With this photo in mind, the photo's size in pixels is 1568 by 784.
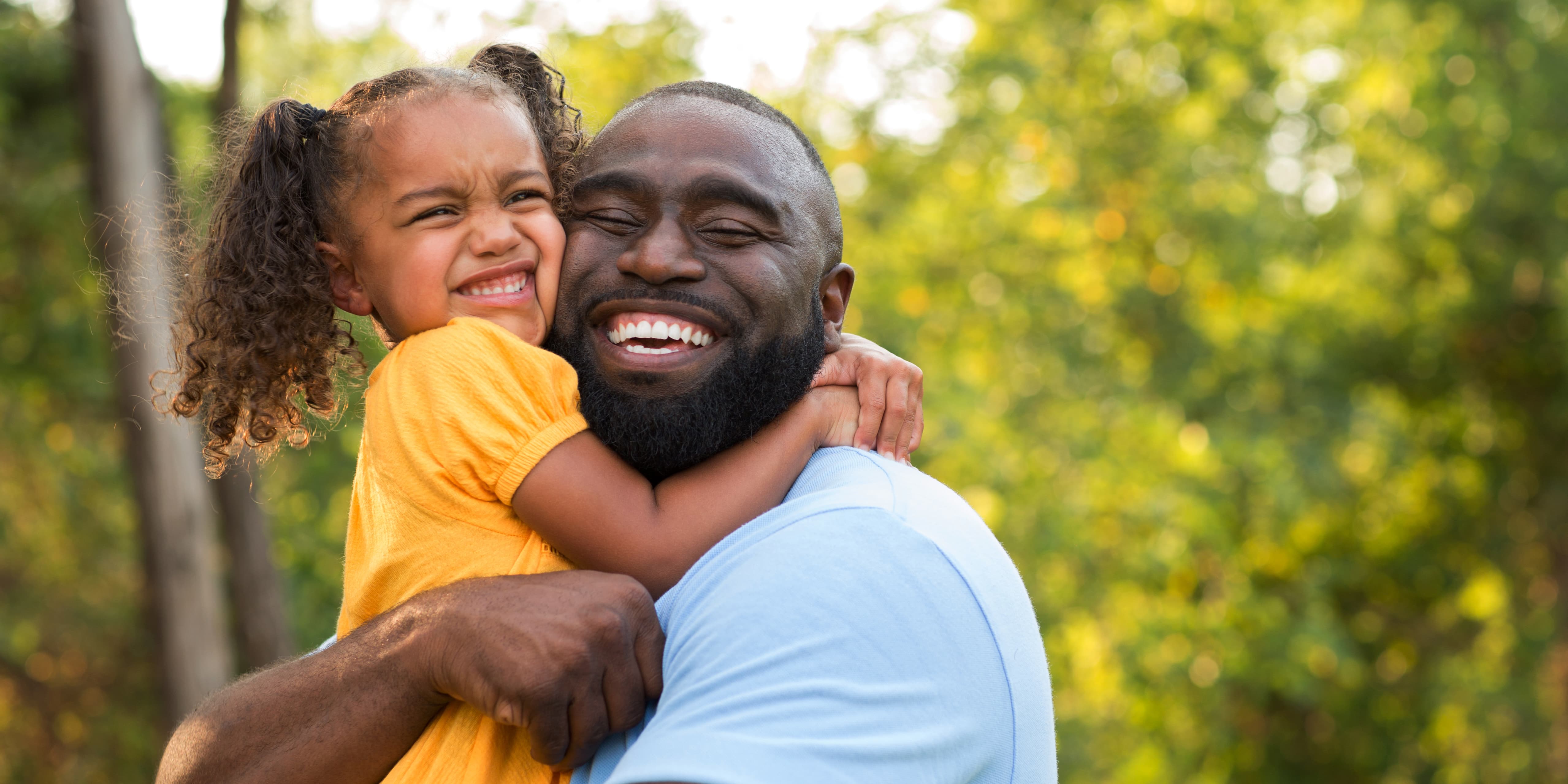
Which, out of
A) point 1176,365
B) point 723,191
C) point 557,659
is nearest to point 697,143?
point 723,191

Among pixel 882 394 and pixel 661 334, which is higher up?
pixel 661 334

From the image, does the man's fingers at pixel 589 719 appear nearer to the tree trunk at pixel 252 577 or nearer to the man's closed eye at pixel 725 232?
the man's closed eye at pixel 725 232

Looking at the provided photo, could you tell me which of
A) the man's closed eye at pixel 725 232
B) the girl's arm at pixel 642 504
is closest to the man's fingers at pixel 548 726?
the girl's arm at pixel 642 504

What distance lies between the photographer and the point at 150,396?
334 inches

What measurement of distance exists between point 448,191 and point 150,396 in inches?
267

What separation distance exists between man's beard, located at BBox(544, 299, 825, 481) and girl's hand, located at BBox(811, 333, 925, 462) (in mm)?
153

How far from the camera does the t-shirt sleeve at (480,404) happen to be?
221cm

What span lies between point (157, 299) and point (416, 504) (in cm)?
621

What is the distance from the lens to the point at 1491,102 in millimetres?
14391

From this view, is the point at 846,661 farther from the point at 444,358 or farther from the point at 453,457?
the point at 444,358

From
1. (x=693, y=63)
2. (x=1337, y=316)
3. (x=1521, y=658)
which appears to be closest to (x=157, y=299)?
(x=693, y=63)

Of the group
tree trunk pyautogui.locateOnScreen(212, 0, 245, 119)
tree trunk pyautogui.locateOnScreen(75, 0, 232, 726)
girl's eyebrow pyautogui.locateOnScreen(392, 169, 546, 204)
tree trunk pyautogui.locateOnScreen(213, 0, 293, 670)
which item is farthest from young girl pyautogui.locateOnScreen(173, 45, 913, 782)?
tree trunk pyautogui.locateOnScreen(213, 0, 293, 670)

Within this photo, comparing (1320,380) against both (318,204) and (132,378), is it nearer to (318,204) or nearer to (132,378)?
(132,378)

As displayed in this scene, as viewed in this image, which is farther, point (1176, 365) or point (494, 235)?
point (1176, 365)
